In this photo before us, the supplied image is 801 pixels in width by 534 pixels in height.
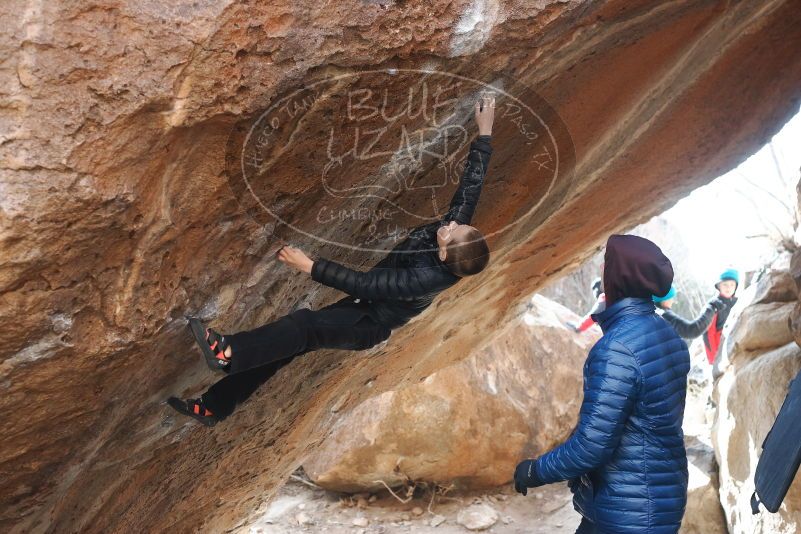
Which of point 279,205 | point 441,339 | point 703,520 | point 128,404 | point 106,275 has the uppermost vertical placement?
point 279,205

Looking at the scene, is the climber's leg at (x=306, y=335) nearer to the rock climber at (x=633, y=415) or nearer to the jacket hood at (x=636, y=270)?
the rock climber at (x=633, y=415)

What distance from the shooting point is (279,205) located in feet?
8.31

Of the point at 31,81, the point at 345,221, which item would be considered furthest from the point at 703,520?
the point at 31,81

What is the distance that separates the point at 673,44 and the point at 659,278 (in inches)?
52.1

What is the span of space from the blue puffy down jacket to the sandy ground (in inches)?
170

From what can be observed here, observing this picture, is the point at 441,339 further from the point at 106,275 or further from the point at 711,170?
the point at 106,275

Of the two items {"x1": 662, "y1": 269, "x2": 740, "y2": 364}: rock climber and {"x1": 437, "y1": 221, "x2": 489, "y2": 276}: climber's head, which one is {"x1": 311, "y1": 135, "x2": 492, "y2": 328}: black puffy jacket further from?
{"x1": 662, "y1": 269, "x2": 740, "y2": 364}: rock climber

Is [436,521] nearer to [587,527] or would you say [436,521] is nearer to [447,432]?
[447,432]

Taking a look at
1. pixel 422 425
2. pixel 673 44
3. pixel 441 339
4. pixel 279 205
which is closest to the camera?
pixel 279 205

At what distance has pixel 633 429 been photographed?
2.34 meters

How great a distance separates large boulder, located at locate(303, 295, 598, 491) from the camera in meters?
6.90

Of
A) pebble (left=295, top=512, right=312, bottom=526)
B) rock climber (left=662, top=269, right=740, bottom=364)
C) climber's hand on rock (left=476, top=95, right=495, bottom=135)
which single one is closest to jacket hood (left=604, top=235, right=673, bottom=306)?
climber's hand on rock (left=476, top=95, right=495, bottom=135)

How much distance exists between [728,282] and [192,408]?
17.3ft

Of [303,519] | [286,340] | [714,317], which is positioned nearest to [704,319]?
[714,317]
